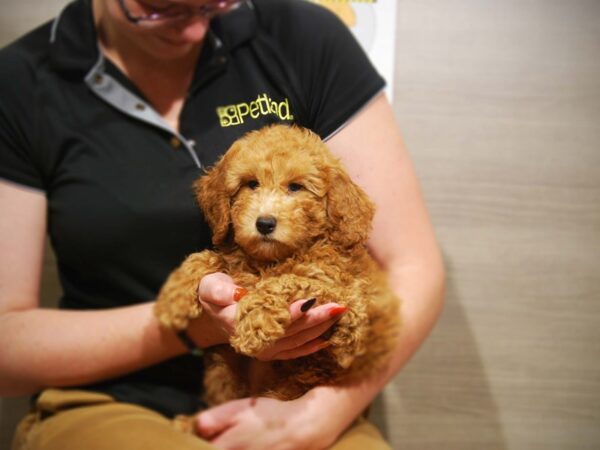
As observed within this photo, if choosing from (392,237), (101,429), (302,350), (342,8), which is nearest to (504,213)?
(392,237)

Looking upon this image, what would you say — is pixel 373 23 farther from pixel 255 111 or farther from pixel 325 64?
pixel 255 111

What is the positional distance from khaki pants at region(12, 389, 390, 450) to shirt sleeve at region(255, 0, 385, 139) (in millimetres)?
345

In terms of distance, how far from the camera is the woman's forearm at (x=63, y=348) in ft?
2.27

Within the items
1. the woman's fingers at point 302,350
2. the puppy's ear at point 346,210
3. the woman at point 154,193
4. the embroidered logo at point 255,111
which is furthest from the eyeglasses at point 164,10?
the woman's fingers at point 302,350

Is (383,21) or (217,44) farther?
(383,21)

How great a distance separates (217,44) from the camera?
1.75ft

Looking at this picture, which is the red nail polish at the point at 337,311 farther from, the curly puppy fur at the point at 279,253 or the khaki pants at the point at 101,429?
the khaki pants at the point at 101,429

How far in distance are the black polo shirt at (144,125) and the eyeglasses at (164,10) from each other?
15 millimetres

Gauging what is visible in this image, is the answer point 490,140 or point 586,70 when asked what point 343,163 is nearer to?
point 586,70

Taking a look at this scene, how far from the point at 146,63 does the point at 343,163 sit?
273 millimetres

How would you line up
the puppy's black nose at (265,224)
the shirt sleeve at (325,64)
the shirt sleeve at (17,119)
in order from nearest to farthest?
1. the puppy's black nose at (265,224)
2. the shirt sleeve at (325,64)
3. the shirt sleeve at (17,119)

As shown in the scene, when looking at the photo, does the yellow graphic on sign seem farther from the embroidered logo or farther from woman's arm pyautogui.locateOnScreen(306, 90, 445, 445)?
the embroidered logo

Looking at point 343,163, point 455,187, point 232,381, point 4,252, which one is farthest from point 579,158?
point 4,252

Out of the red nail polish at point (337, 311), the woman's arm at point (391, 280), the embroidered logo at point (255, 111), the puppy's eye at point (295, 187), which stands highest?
the embroidered logo at point (255, 111)
